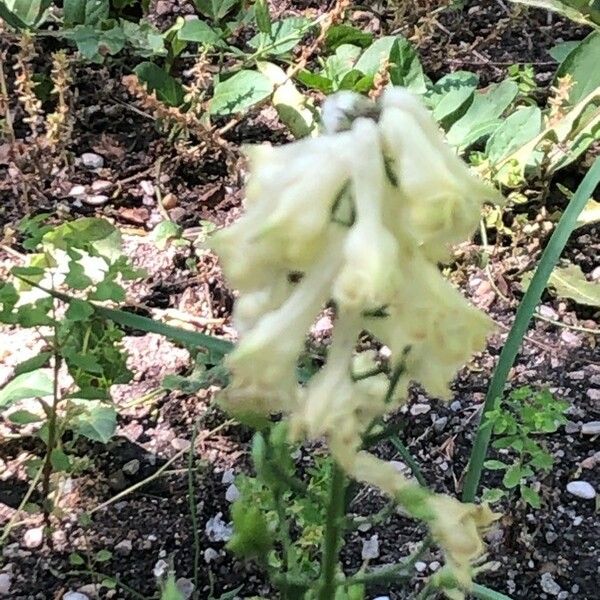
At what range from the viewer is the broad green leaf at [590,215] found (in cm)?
214

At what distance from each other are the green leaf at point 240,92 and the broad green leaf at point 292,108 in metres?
0.03

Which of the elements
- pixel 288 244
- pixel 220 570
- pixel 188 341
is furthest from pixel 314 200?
pixel 220 570

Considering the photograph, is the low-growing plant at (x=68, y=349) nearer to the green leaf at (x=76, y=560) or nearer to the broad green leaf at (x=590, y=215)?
the green leaf at (x=76, y=560)

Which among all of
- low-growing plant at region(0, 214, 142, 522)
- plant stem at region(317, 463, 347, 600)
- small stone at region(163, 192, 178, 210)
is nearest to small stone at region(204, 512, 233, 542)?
low-growing plant at region(0, 214, 142, 522)

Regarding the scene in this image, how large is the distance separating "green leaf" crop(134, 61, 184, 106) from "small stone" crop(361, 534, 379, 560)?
1.03 metres

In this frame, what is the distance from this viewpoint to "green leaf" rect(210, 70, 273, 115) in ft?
7.22

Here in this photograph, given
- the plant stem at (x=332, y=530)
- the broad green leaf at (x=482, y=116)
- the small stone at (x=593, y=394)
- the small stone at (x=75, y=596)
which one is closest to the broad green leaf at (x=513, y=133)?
the broad green leaf at (x=482, y=116)

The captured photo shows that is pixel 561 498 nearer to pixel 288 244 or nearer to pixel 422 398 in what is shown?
pixel 422 398

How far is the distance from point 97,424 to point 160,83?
0.88 m

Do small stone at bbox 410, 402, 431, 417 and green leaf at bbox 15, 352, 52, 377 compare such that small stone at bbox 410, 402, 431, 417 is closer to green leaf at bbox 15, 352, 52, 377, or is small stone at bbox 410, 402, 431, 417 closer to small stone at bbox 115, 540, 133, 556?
small stone at bbox 115, 540, 133, 556

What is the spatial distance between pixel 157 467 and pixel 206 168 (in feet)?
2.47

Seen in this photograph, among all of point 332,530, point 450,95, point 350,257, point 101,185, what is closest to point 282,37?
point 450,95

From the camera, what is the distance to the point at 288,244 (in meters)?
0.79

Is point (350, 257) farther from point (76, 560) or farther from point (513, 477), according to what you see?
point (76, 560)
